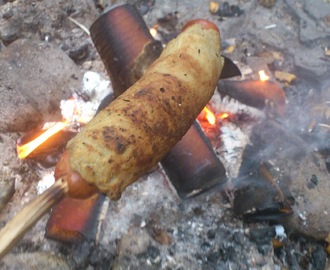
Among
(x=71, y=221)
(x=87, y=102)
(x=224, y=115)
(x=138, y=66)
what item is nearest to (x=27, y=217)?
(x=71, y=221)

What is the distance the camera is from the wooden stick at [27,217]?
131 cm

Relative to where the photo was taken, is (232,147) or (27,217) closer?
(27,217)

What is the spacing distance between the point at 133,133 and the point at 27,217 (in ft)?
1.85

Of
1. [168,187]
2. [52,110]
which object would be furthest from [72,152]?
[52,110]

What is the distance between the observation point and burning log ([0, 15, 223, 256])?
154 centimetres

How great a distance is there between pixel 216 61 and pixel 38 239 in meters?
1.66

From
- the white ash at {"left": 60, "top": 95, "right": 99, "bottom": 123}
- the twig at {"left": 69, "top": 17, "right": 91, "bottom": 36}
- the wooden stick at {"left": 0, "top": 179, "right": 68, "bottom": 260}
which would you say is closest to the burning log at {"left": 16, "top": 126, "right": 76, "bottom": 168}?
the white ash at {"left": 60, "top": 95, "right": 99, "bottom": 123}

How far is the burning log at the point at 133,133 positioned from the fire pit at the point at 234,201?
3.06 feet

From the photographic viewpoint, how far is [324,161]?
2.98 m

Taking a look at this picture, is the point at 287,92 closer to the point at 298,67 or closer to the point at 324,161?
the point at 298,67

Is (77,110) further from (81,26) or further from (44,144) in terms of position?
(81,26)

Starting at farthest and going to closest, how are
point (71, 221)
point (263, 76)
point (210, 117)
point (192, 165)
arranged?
point (263, 76)
point (210, 117)
point (192, 165)
point (71, 221)

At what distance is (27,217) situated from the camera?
1381 mm

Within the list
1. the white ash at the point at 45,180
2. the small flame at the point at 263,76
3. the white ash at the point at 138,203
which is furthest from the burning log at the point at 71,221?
the small flame at the point at 263,76
